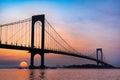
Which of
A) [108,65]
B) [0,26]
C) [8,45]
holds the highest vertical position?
[0,26]

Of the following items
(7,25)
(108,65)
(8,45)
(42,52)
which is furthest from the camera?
(108,65)

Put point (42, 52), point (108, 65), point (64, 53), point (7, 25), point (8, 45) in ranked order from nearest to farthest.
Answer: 1. point (8, 45)
2. point (7, 25)
3. point (42, 52)
4. point (64, 53)
5. point (108, 65)

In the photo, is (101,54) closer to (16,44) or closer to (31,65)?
(31,65)

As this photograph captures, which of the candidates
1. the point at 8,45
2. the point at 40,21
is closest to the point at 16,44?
the point at 8,45

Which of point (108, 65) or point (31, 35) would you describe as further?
point (108, 65)

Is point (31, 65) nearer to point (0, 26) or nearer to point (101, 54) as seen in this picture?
point (0, 26)

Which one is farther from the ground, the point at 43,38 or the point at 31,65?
the point at 43,38

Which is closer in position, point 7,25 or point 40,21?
point 7,25

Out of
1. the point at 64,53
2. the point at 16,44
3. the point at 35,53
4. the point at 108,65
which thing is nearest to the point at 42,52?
the point at 35,53

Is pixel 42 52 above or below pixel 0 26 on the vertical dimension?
below
